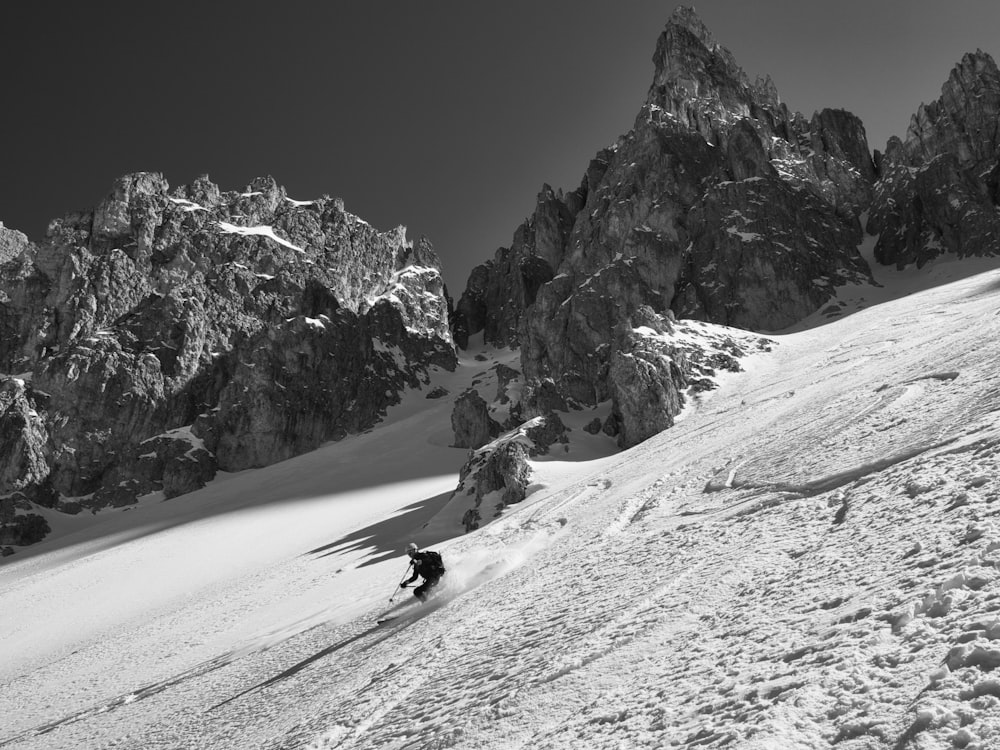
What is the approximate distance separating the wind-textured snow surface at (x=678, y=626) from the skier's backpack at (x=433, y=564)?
1.69ft

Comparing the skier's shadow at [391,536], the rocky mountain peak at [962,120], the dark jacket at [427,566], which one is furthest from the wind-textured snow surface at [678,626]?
the rocky mountain peak at [962,120]

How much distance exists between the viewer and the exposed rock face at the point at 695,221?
8056 cm

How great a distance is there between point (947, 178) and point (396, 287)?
99.5m

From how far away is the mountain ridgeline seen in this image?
8569cm

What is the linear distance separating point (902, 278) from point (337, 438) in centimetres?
8687

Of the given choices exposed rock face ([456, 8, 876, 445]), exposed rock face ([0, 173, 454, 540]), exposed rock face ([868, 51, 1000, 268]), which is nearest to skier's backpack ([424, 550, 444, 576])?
exposed rock face ([456, 8, 876, 445])

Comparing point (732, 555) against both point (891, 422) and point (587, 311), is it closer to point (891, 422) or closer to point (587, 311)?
point (891, 422)

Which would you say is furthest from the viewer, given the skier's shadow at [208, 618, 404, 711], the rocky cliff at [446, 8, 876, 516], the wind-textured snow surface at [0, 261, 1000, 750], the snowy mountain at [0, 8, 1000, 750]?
the rocky cliff at [446, 8, 876, 516]

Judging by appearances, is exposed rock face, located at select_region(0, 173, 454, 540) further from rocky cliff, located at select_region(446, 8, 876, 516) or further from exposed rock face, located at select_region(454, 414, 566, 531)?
exposed rock face, located at select_region(454, 414, 566, 531)

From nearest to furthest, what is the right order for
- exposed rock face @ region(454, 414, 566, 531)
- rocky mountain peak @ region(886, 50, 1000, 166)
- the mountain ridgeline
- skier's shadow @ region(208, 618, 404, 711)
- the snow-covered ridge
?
1. skier's shadow @ region(208, 618, 404, 711)
2. exposed rock face @ region(454, 414, 566, 531)
3. the mountain ridgeline
4. rocky mountain peak @ region(886, 50, 1000, 166)
5. the snow-covered ridge

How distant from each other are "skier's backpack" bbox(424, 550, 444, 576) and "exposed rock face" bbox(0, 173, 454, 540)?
8800cm

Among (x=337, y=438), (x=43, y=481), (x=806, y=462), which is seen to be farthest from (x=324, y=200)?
(x=806, y=462)

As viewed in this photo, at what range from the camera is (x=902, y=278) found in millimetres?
86938

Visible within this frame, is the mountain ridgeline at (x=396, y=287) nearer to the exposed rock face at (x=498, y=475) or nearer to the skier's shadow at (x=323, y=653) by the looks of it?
the exposed rock face at (x=498, y=475)
